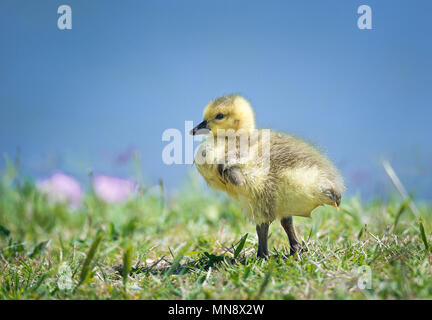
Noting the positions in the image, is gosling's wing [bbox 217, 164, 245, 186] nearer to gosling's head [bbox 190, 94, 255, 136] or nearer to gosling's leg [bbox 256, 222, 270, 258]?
gosling's leg [bbox 256, 222, 270, 258]

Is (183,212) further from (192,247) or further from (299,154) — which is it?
(299,154)

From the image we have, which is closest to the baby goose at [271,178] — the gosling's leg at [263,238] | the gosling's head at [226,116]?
the gosling's leg at [263,238]

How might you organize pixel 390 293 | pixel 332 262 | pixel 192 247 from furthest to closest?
1. pixel 192 247
2. pixel 332 262
3. pixel 390 293

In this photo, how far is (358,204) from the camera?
373 cm

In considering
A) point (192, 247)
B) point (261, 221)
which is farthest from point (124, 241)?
point (261, 221)

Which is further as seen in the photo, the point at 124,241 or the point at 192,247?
the point at 124,241

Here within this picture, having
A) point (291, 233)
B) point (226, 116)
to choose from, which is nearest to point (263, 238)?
point (291, 233)

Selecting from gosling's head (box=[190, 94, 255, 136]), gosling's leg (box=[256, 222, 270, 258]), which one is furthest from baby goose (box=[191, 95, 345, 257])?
gosling's head (box=[190, 94, 255, 136])

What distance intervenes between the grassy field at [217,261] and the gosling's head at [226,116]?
0.74m

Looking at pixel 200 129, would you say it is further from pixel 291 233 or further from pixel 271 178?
pixel 291 233

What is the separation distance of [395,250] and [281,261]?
0.63 meters

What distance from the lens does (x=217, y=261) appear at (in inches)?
94.0

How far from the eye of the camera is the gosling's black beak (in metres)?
2.67

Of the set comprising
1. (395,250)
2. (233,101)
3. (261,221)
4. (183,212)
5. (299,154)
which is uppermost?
(233,101)
